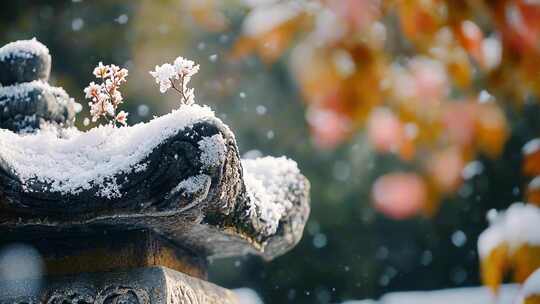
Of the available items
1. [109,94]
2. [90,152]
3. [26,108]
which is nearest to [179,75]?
[109,94]

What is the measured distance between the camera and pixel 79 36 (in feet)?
22.1

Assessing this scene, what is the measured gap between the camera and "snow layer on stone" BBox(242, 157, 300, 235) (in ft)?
7.08

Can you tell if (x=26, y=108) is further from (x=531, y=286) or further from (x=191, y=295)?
(x=531, y=286)

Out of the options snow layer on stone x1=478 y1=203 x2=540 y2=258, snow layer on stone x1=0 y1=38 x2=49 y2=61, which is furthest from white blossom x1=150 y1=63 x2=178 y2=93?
snow layer on stone x1=478 y1=203 x2=540 y2=258

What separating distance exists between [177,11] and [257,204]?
4877mm

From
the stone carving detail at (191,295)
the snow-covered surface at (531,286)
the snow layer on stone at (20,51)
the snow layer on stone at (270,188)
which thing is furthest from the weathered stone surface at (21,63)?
the snow-covered surface at (531,286)

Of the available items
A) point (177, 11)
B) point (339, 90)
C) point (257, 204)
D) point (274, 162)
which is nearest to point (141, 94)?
point (177, 11)

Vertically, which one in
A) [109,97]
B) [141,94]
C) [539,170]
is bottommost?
[539,170]

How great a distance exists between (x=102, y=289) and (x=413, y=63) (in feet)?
3.63

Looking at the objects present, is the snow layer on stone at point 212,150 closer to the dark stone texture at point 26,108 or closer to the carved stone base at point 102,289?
the carved stone base at point 102,289

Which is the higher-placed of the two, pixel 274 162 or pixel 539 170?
pixel 274 162

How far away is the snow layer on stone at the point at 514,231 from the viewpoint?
47.6 inches

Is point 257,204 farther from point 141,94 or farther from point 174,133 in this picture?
point 141,94

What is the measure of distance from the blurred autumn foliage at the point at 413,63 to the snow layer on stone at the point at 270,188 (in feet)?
2.39
